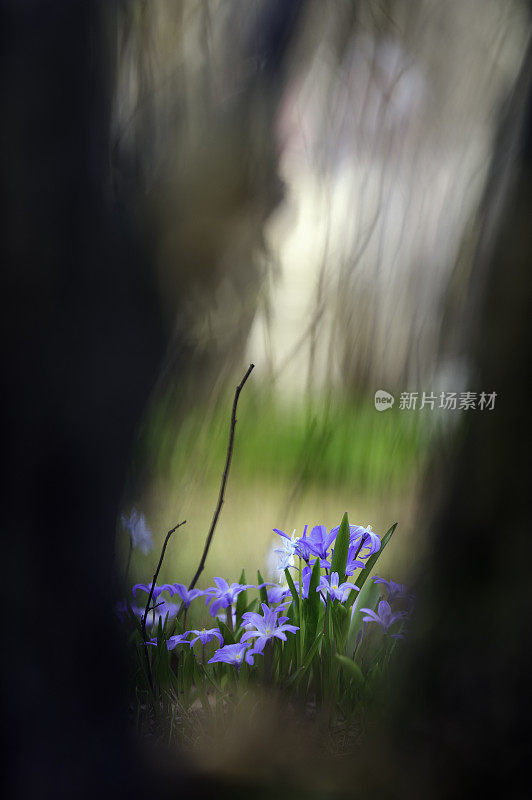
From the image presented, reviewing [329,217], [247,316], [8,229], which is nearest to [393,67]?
[329,217]

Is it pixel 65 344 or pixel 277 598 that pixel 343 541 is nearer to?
pixel 277 598

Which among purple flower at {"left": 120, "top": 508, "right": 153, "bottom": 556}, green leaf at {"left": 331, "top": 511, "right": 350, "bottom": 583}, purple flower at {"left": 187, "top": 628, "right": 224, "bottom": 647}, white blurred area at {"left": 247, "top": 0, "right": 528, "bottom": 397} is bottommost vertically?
purple flower at {"left": 187, "top": 628, "right": 224, "bottom": 647}

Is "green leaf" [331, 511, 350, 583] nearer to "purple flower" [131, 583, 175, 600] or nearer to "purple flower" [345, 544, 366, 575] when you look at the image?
"purple flower" [345, 544, 366, 575]

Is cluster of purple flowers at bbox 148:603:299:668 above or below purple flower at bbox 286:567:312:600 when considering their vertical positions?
below

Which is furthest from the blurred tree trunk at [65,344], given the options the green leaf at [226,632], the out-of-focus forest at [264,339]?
the green leaf at [226,632]

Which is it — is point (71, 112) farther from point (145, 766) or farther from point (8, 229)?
point (145, 766)

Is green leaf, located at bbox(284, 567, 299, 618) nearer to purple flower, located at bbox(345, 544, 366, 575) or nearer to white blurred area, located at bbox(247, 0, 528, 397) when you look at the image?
purple flower, located at bbox(345, 544, 366, 575)

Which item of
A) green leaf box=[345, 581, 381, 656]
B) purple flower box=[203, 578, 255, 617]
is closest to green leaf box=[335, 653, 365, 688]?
green leaf box=[345, 581, 381, 656]
